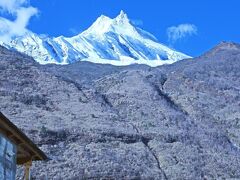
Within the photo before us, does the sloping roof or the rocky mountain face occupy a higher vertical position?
the rocky mountain face

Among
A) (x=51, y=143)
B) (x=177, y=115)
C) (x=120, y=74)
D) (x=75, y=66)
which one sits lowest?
(x=51, y=143)

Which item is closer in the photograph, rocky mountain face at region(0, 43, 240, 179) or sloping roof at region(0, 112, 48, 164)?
sloping roof at region(0, 112, 48, 164)

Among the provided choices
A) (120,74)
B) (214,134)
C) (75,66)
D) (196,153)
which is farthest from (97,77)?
(196,153)

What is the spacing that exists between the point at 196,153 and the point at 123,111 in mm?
12756

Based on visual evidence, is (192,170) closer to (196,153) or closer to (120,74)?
(196,153)

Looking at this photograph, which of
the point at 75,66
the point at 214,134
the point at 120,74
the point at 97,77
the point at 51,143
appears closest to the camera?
the point at 51,143

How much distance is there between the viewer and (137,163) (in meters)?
56.8

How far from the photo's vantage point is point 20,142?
17.4 metres

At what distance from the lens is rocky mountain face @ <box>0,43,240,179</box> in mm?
55406

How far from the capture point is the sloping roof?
1589 centimetres

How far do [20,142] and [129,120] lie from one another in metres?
51.6

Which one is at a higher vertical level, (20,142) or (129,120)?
(129,120)

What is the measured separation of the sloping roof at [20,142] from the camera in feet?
52.1

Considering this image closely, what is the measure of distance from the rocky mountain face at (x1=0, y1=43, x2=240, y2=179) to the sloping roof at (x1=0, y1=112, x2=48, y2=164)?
2909cm
